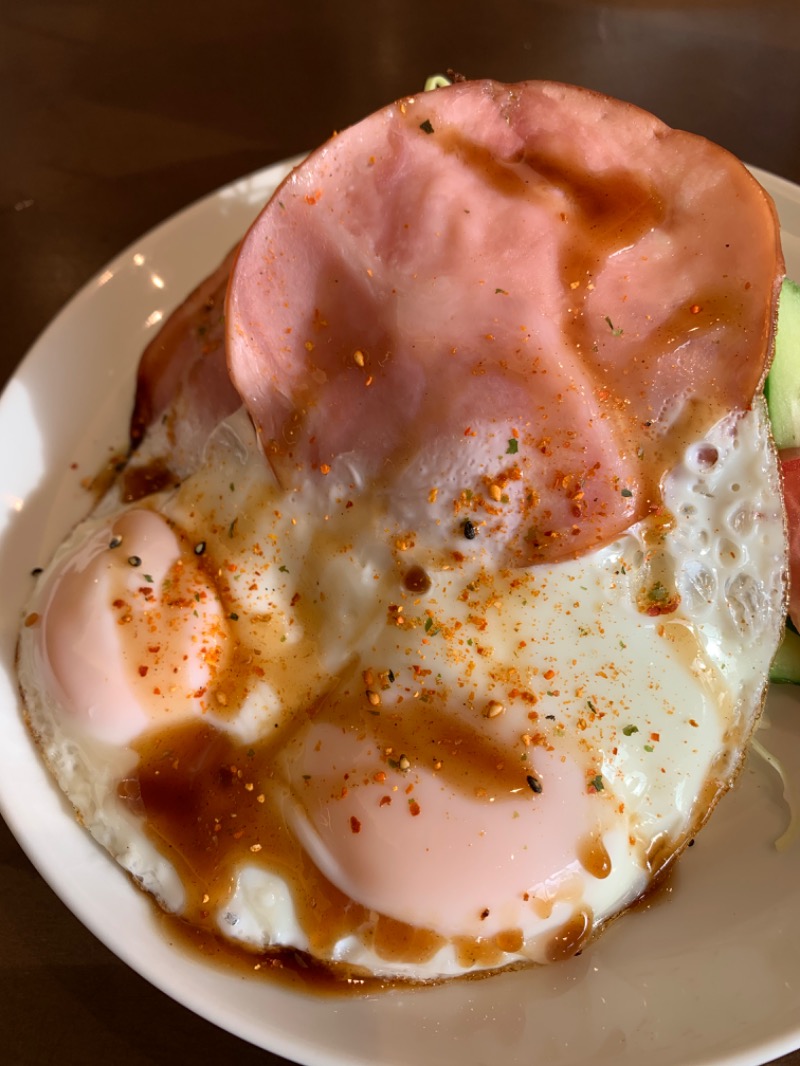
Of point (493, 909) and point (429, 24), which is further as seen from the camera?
point (429, 24)

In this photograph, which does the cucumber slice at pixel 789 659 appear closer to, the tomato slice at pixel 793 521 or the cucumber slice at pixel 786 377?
the tomato slice at pixel 793 521

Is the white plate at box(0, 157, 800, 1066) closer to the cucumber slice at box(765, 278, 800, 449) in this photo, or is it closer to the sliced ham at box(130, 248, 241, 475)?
the sliced ham at box(130, 248, 241, 475)

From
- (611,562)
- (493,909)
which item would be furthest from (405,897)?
(611,562)

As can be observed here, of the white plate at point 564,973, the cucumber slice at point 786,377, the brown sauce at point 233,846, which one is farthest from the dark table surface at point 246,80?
the brown sauce at point 233,846

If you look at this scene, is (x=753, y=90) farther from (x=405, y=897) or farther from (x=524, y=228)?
(x=405, y=897)

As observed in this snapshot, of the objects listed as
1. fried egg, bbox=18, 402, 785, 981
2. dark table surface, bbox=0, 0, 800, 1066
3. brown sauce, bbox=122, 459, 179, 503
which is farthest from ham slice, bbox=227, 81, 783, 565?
dark table surface, bbox=0, 0, 800, 1066

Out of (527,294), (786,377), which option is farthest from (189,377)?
(786,377)
